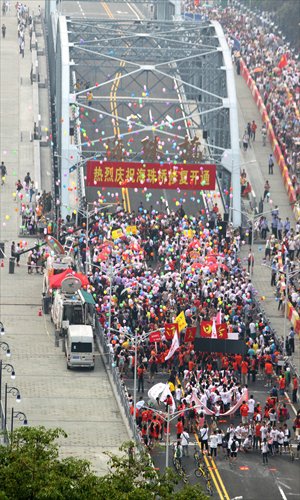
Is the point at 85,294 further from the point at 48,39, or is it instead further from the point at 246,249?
the point at 48,39

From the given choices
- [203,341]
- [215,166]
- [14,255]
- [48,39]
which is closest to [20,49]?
[48,39]

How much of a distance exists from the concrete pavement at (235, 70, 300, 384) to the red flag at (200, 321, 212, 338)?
18.4ft

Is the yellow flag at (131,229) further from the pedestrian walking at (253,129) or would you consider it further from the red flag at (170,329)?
the pedestrian walking at (253,129)

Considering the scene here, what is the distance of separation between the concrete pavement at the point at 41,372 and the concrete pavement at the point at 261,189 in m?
10.1

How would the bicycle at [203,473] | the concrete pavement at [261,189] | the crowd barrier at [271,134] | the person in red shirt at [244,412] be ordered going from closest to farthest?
1. the bicycle at [203,473]
2. the person in red shirt at [244,412]
3. the concrete pavement at [261,189]
4. the crowd barrier at [271,134]

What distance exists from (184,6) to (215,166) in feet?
194

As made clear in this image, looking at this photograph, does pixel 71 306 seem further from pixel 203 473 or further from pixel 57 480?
pixel 57 480

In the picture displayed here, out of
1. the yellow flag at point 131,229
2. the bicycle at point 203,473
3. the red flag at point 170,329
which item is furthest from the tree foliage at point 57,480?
the yellow flag at point 131,229

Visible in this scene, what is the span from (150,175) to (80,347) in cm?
2912

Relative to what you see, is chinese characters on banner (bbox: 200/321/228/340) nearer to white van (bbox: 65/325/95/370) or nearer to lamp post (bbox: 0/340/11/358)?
white van (bbox: 65/325/95/370)

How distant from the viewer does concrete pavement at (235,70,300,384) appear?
10214cm

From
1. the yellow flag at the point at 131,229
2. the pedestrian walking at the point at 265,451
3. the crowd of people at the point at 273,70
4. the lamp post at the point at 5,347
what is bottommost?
the pedestrian walking at the point at 265,451

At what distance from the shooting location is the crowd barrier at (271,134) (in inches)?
4828

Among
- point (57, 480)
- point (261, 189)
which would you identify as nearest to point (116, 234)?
point (261, 189)
